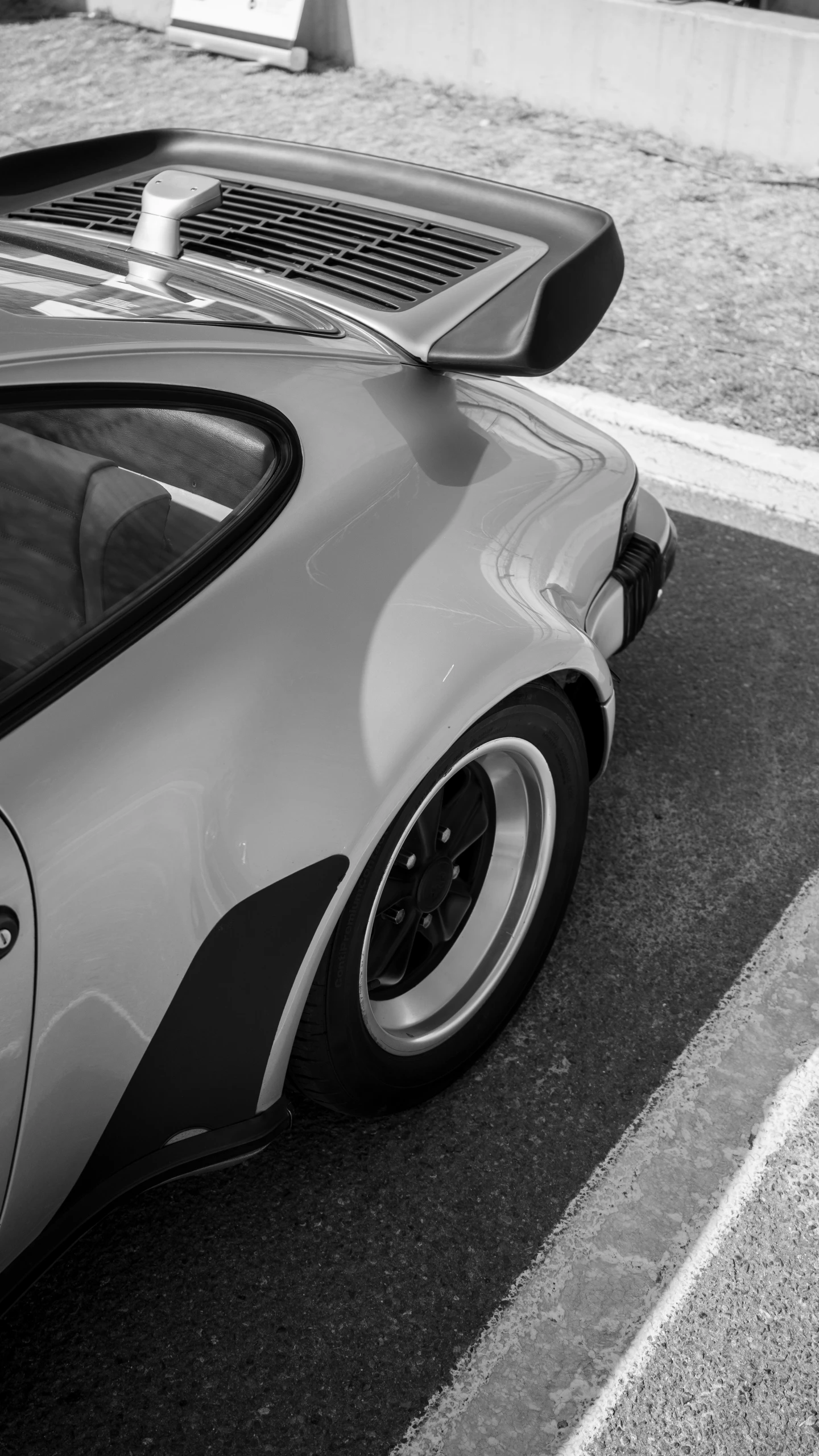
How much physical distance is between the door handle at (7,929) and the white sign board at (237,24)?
856 centimetres

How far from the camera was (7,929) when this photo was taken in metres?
1.34

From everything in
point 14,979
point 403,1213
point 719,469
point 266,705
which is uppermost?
point 266,705

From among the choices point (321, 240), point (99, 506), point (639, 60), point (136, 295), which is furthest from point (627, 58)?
point (99, 506)

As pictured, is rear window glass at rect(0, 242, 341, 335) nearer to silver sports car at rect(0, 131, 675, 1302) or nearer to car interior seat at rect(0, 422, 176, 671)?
silver sports car at rect(0, 131, 675, 1302)

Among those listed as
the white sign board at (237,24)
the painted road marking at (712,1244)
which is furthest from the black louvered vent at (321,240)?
the white sign board at (237,24)

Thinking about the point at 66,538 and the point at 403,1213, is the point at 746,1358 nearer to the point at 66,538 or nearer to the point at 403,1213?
the point at 403,1213

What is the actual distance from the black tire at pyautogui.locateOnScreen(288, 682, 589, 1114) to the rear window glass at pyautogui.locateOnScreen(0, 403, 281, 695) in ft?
1.69

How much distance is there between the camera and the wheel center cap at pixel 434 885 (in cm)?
207

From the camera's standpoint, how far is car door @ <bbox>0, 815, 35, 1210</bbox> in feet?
4.40

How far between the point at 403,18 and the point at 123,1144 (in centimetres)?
818

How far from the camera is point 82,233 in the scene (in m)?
2.24

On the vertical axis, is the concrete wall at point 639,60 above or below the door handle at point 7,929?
above

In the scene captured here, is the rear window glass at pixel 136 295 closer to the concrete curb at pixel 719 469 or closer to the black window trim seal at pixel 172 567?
the black window trim seal at pixel 172 567

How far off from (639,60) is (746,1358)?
7.11m
